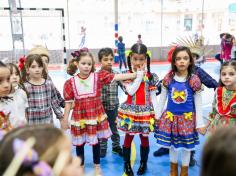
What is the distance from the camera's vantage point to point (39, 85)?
2824mm

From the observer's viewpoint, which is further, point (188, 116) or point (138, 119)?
point (138, 119)

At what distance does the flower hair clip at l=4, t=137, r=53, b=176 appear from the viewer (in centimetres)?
95

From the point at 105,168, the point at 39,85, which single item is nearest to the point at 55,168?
the point at 39,85

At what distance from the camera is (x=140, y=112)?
2.88 m

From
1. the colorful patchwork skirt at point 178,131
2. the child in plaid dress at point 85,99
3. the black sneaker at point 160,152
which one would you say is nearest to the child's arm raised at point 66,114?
the child in plaid dress at point 85,99

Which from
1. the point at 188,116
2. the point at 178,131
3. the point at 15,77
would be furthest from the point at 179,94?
the point at 15,77

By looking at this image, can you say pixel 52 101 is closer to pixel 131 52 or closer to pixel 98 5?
pixel 131 52

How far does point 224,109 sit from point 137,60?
3.06 ft

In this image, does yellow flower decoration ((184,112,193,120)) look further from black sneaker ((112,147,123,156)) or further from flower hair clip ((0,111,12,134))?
flower hair clip ((0,111,12,134))

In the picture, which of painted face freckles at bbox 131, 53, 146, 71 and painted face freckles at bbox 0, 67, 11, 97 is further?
painted face freckles at bbox 131, 53, 146, 71

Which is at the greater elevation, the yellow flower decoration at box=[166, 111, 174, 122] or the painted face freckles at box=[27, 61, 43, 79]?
the painted face freckles at box=[27, 61, 43, 79]

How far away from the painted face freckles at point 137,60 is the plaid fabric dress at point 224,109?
2.50ft

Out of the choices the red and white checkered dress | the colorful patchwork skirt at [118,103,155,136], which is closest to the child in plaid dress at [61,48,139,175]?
the red and white checkered dress

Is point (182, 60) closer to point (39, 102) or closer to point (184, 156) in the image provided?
point (184, 156)
